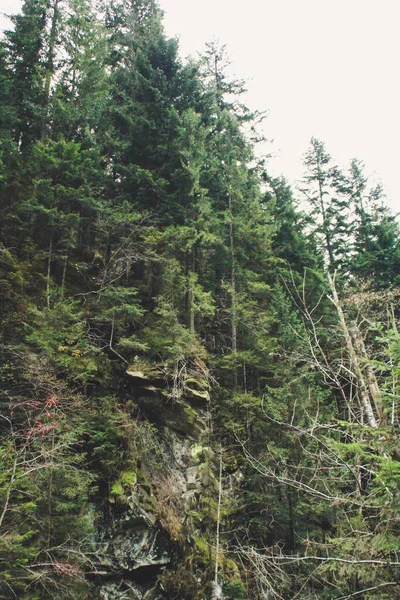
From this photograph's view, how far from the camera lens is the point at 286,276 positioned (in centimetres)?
1797

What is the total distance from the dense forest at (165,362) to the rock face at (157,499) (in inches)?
1.8

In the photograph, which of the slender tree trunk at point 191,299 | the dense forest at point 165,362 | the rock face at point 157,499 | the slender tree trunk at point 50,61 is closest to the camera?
the dense forest at point 165,362

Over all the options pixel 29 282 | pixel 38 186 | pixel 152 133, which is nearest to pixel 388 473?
pixel 29 282

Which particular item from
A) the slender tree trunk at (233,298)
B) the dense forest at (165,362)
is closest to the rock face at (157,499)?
the dense forest at (165,362)

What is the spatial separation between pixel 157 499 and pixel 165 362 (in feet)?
12.6

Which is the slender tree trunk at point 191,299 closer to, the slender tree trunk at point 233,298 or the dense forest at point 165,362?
the dense forest at point 165,362

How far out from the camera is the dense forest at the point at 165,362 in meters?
6.58

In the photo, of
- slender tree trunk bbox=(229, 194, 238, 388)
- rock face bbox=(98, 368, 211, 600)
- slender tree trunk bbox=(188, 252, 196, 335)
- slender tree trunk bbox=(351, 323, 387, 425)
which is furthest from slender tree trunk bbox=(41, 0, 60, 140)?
slender tree trunk bbox=(351, 323, 387, 425)

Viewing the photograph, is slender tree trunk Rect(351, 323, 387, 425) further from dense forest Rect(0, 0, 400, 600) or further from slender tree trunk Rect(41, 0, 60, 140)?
slender tree trunk Rect(41, 0, 60, 140)

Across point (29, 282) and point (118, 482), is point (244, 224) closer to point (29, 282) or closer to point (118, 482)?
point (29, 282)

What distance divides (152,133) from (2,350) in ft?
39.3

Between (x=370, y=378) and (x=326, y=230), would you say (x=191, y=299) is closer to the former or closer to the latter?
(x=370, y=378)

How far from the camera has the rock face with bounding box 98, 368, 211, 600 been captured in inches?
317

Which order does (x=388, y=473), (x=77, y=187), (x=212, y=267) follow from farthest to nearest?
(x=212, y=267), (x=77, y=187), (x=388, y=473)
